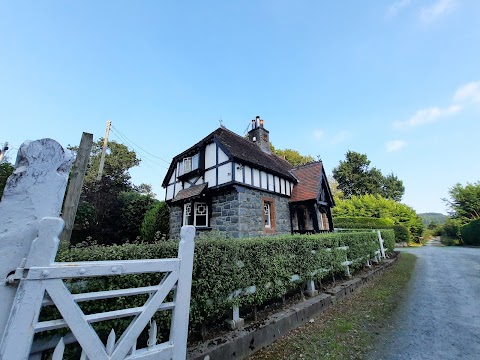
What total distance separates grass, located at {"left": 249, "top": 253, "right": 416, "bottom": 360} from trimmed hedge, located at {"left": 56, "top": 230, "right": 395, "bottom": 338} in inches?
28.2

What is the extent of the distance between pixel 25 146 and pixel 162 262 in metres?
1.35

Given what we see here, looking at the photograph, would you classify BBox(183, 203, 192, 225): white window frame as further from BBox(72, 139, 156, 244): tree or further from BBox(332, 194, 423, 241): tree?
BBox(332, 194, 423, 241): tree

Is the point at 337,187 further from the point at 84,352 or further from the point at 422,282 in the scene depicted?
the point at 84,352

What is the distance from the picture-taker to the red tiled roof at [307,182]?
12.4m

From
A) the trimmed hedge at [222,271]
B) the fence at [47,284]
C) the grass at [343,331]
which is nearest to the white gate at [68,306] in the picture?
the fence at [47,284]

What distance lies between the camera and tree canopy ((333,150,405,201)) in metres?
34.8

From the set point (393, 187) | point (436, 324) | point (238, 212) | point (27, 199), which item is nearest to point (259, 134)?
point (238, 212)

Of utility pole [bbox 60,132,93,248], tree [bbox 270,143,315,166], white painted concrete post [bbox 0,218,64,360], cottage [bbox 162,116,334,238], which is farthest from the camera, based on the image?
tree [bbox 270,143,315,166]

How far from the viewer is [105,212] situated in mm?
11961

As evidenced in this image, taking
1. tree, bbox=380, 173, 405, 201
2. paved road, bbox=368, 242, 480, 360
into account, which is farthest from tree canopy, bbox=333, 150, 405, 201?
paved road, bbox=368, 242, 480, 360

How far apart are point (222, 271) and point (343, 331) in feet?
8.23

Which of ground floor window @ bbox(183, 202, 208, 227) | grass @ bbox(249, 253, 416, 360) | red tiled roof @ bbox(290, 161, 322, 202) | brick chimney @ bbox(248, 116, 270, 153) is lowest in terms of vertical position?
grass @ bbox(249, 253, 416, 360)

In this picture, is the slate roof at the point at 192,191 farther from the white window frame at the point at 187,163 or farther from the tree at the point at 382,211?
the tree at the point at 382,211

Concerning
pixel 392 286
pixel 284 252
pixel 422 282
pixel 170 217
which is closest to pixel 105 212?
pixel 170 217
